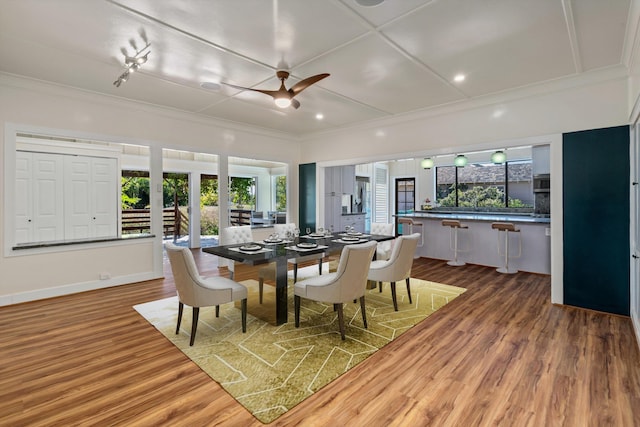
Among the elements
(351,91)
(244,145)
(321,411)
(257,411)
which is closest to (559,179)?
(351,91)

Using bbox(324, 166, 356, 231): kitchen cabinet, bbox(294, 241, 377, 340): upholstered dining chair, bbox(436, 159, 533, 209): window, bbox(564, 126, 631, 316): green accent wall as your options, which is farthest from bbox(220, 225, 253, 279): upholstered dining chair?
bbox(436, 159, 533, 209): window

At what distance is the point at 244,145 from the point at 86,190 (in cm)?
301

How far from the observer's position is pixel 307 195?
7.31m

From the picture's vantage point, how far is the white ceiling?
8.15 ft

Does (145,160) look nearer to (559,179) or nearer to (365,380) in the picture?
(365,380)

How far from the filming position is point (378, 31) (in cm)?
280

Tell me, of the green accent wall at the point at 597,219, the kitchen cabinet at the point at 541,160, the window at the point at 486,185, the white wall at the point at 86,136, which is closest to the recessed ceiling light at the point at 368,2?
the green accent wall at the point at 597,219

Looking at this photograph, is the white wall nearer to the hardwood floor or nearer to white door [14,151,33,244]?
the hardwood floor

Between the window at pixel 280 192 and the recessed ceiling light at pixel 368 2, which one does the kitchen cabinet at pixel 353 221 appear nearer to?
the window at pixel 280 192

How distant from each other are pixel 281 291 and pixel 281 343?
0.57 meters

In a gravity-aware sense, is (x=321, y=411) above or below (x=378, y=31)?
below

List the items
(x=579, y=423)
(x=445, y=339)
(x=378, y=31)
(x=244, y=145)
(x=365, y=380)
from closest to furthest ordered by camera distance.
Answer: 1. (x=579, y=423)
2. (x=365, y=380)
3. (x=378, y=31)
4. (x=445, y=339)
5. (x=244, y=145)

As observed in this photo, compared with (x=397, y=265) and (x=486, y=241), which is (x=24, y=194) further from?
(x=486, y=241)

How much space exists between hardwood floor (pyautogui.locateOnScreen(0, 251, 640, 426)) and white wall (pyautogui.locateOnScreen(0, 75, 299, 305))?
578 mm
